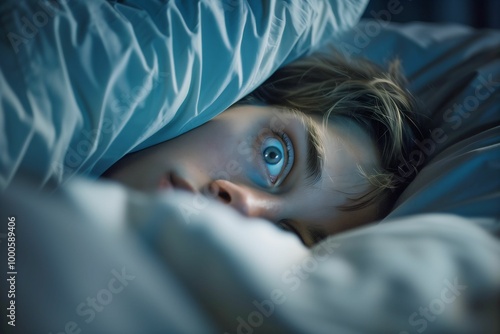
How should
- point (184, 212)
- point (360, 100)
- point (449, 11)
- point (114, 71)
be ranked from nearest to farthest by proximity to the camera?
1. point (184, 212)
2. point (114, 71)
3. point (360, 100)
4. point (449, 11)

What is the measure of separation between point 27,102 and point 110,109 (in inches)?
3.7

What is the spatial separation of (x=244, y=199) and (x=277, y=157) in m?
0.12

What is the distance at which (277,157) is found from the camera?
2.30 feet

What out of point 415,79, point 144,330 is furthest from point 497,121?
point 144,330

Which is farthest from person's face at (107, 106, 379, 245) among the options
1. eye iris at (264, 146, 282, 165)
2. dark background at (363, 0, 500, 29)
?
dark background at (363, 0, 500, 29)

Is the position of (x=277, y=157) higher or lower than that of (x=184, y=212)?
lower

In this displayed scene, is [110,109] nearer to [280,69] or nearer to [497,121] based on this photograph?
[280,69]

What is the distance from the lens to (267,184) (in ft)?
2.22

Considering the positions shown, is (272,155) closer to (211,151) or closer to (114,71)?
(211,151)

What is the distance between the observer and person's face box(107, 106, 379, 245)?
63 cm

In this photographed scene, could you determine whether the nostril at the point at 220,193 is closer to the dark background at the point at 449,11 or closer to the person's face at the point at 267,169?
the person's face at the point at 267,169

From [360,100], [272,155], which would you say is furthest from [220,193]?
[360,100]

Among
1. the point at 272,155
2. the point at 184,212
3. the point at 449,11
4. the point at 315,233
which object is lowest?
the point at 449,11

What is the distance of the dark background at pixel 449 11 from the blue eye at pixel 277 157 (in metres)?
0.84
